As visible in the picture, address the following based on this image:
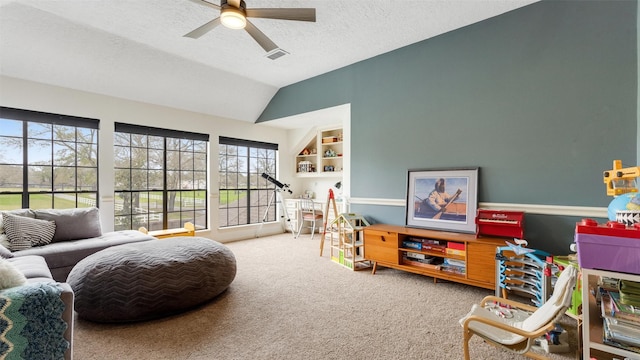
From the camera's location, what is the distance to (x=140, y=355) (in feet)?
6.25

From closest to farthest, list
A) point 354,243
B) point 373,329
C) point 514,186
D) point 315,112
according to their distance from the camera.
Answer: point 373,329 < point 514,186 < point 354,243 < point 315,112

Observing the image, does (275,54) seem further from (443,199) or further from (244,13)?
(443,199)

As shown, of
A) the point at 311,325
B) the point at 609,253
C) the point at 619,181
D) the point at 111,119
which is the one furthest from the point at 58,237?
the point at 619,181

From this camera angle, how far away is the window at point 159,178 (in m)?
4.50

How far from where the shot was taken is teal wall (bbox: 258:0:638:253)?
2.58 m

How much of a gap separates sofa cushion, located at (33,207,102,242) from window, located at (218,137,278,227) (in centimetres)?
217

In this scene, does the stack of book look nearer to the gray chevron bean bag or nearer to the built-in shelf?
the gray chevron bean bag

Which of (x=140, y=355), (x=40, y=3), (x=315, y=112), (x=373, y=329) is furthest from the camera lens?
(x=315, y=112)

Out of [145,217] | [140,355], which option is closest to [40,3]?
[145,217]

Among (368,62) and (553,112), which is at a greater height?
(368,62)

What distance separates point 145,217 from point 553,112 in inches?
Answer: 230

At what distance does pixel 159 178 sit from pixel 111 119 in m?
1.15

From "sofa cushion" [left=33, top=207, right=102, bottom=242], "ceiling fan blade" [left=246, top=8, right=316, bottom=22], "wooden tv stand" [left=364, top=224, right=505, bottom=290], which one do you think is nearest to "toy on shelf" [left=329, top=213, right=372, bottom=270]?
"wooden tv stand" [left=364, top=224, right=505, bottom=290]

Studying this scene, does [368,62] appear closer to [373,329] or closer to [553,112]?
[553,112]
